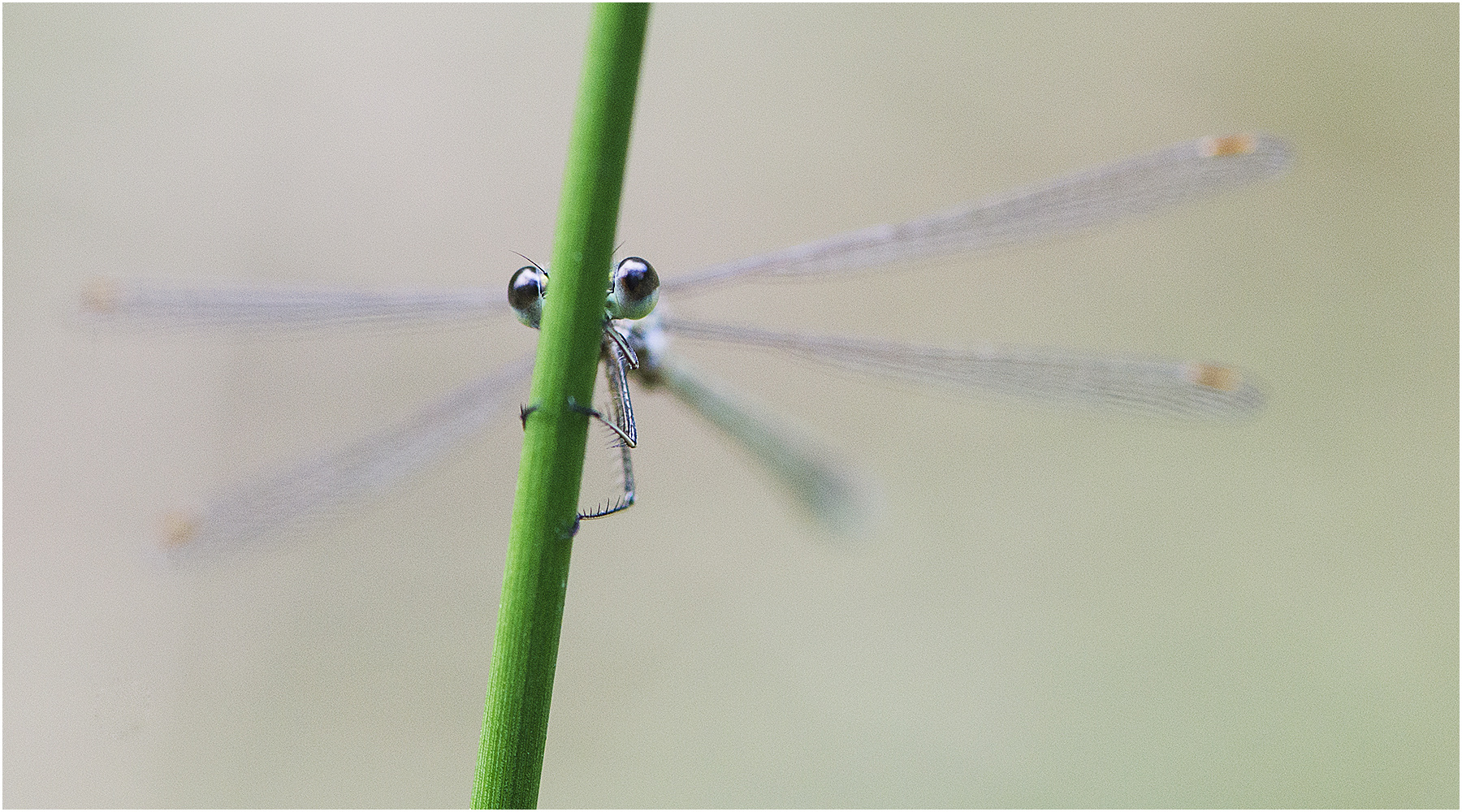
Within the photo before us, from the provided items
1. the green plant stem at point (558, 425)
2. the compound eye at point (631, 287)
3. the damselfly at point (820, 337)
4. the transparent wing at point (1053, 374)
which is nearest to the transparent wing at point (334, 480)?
the damselfly at point (820, 337)

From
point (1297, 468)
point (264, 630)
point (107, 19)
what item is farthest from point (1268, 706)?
point (107, 19)

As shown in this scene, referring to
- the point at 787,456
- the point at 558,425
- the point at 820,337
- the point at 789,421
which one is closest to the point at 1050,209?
the point at 820,337

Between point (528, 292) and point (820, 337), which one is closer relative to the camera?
point (528, 292)

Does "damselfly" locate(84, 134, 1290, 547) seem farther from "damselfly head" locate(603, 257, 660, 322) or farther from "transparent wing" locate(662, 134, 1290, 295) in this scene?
"damselfly head" locate(603, 257, 660, 322)

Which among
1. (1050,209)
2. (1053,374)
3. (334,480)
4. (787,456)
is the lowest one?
(334,480)

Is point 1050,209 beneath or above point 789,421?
above

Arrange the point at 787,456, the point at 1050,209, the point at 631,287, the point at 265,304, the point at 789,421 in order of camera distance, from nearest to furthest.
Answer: the point at 631,287 < the point at 1050,209 < the point at 265,304 < the point at 787,456 < the point at 789,421

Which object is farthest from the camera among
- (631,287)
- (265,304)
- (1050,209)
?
(265,304)

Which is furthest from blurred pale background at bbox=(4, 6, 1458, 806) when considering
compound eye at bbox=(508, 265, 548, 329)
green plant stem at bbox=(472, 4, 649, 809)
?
green plant stem at bbox=(472, 4, 649, 809)

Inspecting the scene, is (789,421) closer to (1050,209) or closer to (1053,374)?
(1053,374)
